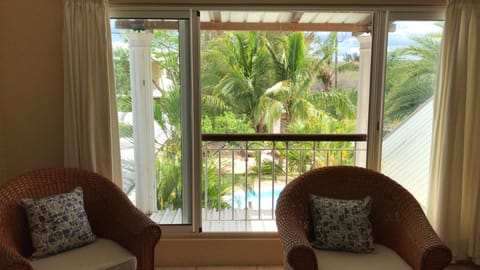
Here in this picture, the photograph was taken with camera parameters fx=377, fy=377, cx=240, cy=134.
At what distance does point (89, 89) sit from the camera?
2.57 meters

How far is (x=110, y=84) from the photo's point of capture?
2619mm

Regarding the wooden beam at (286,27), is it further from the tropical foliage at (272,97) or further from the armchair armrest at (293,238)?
the armchair armrest at (293,238)

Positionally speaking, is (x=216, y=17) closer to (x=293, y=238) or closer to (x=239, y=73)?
(x=239, y=73)

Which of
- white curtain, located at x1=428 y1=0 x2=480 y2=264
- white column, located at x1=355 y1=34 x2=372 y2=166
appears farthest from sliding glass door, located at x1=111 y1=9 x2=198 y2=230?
white curtain, located at x1=428 y1=0 x2=480 y2=264

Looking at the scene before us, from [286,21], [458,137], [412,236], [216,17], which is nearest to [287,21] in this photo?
[286,21]

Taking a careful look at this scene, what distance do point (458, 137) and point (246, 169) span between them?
72.4 inches

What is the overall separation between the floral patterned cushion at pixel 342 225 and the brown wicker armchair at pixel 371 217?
95mm

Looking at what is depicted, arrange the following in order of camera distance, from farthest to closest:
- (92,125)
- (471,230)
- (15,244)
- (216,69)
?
(216,69)
(471,230)
(92,125)
(15,244)

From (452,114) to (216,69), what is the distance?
2.94m

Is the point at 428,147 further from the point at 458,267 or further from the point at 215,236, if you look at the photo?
the point at 215,236

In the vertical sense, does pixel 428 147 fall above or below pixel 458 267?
above

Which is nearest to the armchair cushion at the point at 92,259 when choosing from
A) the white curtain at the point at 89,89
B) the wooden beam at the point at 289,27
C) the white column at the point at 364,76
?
the white curtain at the point at 89,89

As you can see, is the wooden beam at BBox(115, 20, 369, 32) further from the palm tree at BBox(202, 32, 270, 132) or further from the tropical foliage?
the palm tree at BBox(202, 32, 270, 132)

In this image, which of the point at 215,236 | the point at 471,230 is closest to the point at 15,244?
the point at 215,236
